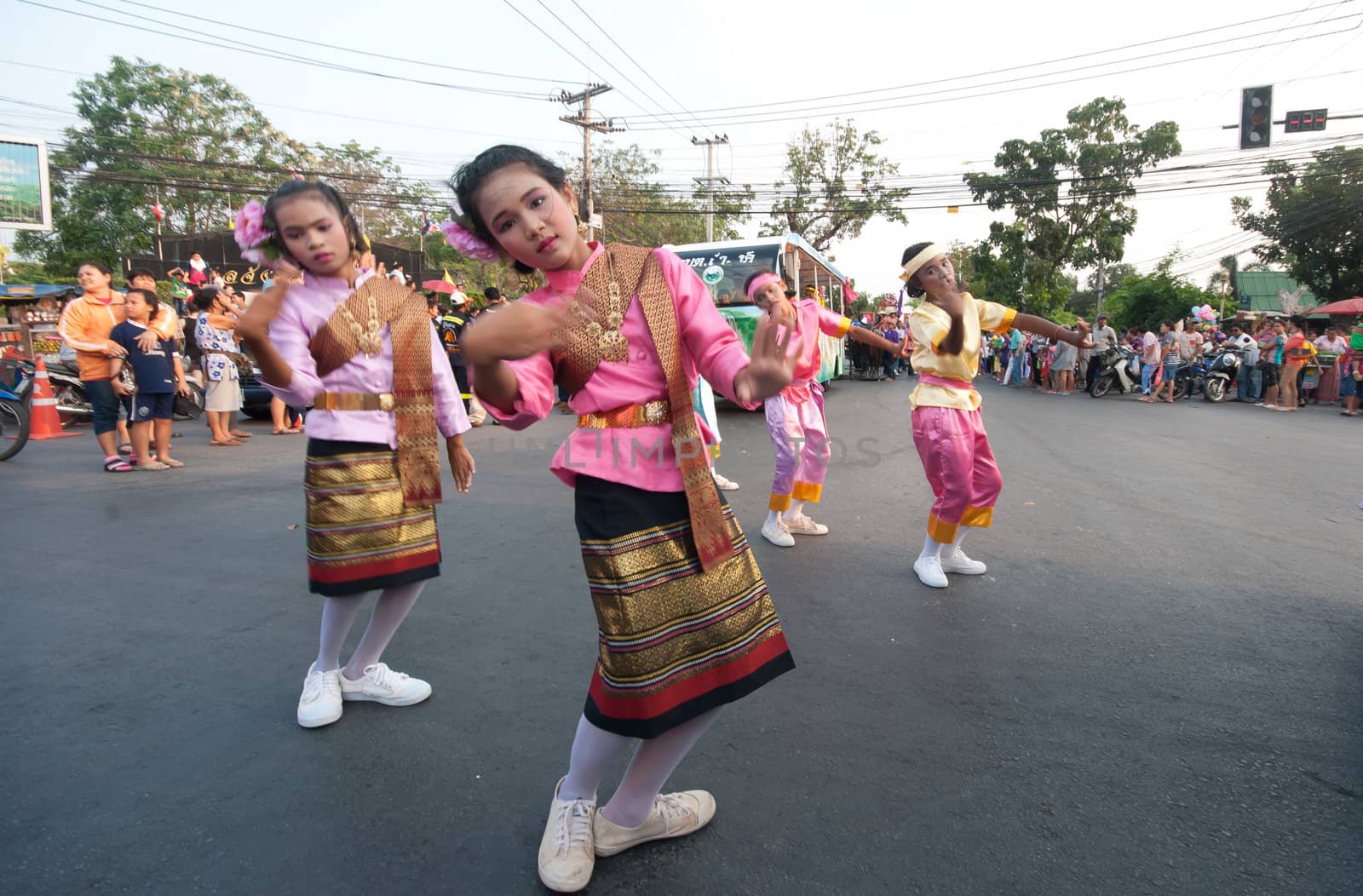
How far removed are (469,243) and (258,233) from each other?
0.95 metres

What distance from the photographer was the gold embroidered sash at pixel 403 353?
2.27 m

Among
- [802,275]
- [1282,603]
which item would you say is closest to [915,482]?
[1282,603]

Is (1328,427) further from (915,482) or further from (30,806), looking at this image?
(30,806)

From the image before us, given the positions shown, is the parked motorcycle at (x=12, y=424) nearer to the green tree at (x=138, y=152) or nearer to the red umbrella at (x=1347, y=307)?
the green tree at (x=138, y=152)

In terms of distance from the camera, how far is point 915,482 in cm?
638

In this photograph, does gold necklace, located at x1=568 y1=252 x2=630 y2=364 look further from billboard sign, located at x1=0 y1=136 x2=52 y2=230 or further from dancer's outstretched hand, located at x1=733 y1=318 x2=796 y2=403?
billboard sign, located at x1=0 y1=136 x2=52 y2=230

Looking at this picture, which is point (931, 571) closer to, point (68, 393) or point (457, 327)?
point (457, 327)

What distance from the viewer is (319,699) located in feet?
8.02

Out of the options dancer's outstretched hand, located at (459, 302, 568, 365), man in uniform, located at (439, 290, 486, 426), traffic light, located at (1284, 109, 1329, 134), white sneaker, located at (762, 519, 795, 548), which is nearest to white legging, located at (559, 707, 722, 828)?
dancer's outstretched hand, located at (459, 302, 568, 365)

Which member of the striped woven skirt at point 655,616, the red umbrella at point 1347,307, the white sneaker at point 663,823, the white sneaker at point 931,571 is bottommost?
the white sneaker at point 663,823

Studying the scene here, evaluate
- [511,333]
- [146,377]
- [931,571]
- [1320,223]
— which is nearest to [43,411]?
[146,377]

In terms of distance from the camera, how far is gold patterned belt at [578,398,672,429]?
1.59 meters

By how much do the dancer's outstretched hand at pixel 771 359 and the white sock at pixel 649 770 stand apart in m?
0.75

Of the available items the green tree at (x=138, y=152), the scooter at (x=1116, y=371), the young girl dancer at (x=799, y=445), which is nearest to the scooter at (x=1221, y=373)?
the scooter at (x=1116, y=371)
